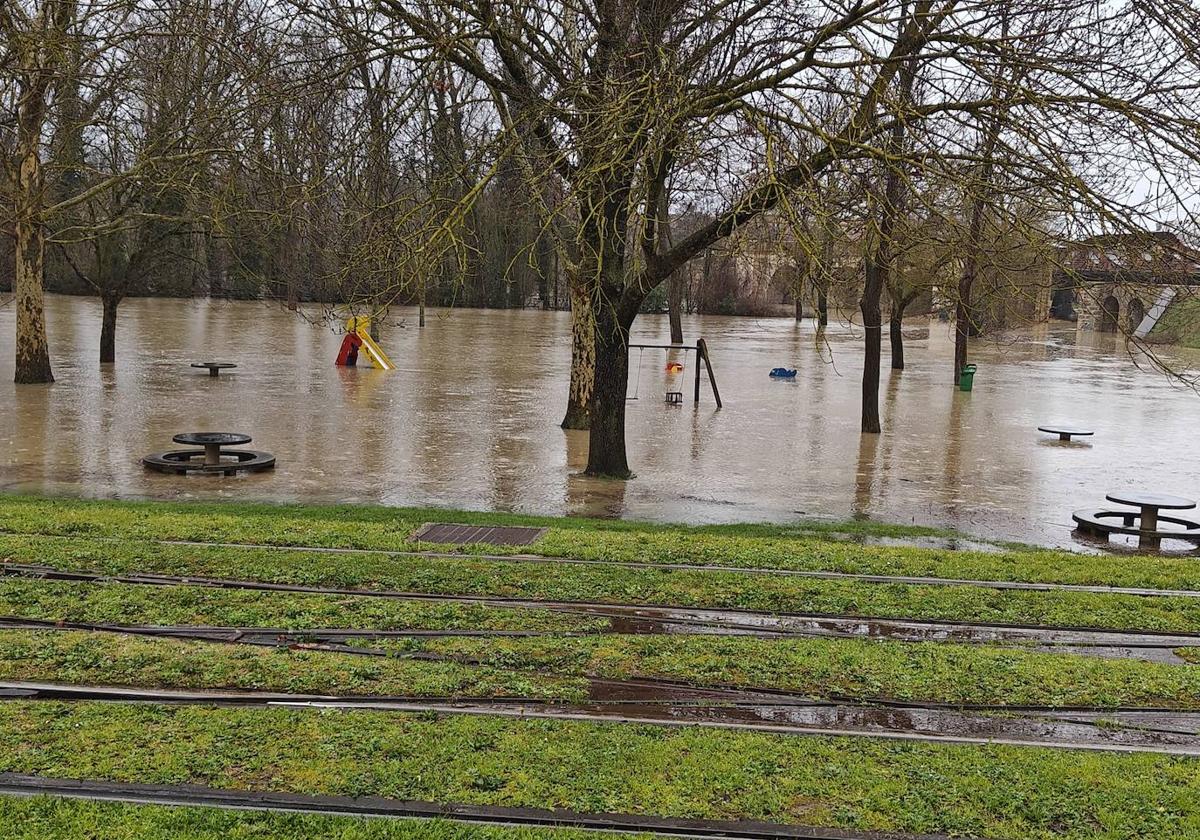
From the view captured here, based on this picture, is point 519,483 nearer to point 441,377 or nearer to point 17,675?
point 17,675

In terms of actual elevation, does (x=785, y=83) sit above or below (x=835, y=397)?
above

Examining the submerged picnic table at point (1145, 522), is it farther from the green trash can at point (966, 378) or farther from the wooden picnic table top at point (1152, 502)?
the green trash can at point (966, 378)

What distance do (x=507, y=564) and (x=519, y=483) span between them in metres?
6.25

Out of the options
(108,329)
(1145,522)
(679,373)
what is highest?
(108,329)

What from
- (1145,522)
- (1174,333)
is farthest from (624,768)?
(1174,333)

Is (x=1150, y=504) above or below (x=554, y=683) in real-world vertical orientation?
above

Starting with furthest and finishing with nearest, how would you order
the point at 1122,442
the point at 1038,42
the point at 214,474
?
the point at 1122,442
the point at 214,474
the point at 1038,42

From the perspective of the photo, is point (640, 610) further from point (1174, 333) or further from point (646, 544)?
point (1174, 333)

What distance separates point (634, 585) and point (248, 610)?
253 centimetres

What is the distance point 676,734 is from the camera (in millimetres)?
5340

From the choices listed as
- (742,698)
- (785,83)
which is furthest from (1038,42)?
(742,698)

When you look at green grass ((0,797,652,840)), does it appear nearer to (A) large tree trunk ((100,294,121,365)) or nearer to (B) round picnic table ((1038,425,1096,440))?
(B) round picnic table ((1038,425,1096,440))

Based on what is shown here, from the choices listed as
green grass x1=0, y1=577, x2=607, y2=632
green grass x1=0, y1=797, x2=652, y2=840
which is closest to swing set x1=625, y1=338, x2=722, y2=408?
green grass x1=0, y1=577, x2=607, y2=632

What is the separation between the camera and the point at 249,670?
238 inches
